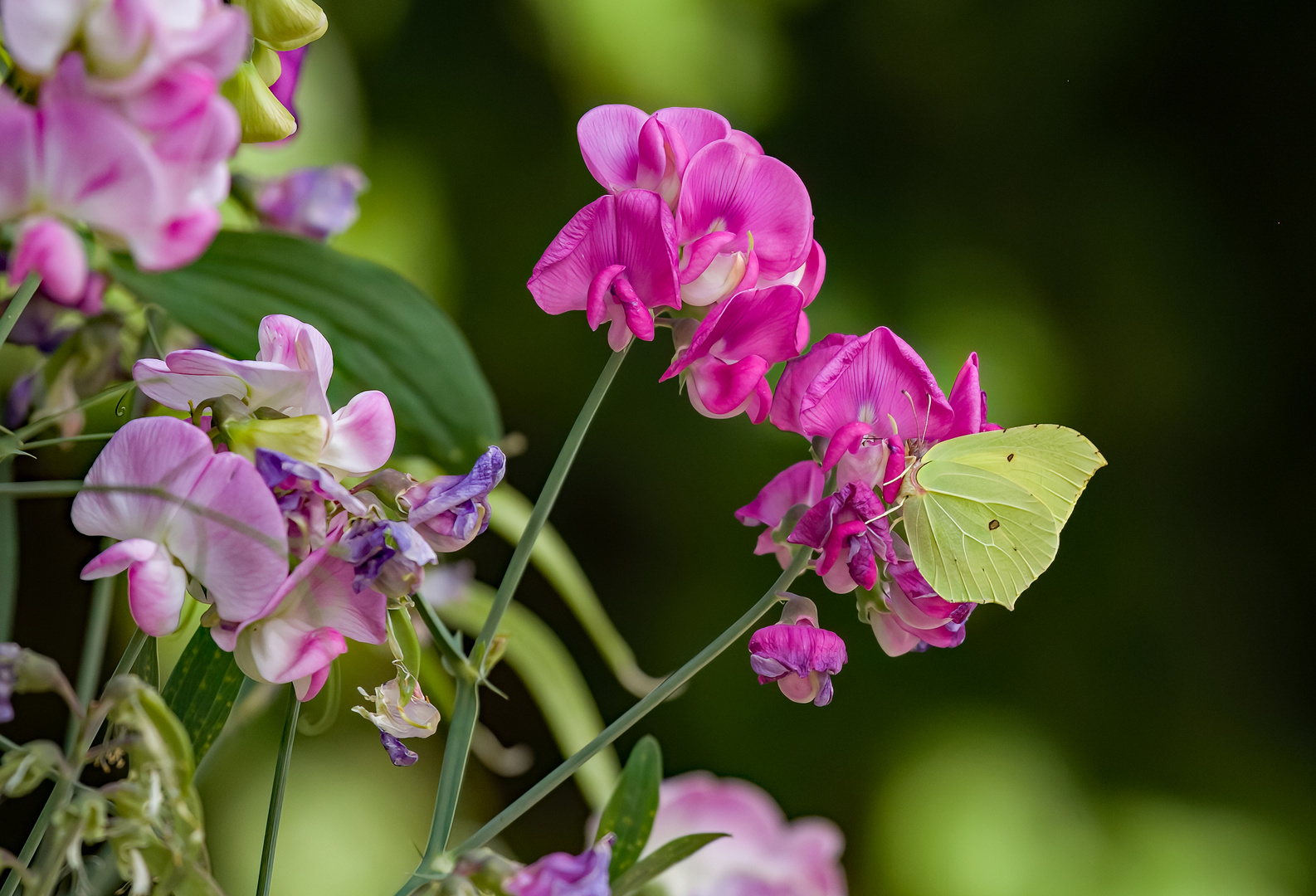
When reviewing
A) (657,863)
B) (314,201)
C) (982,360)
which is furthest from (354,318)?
(982,360)

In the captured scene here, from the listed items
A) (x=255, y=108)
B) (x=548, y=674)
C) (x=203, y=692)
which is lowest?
(x=548, y=674)

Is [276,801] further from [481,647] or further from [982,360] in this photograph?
[982,360]

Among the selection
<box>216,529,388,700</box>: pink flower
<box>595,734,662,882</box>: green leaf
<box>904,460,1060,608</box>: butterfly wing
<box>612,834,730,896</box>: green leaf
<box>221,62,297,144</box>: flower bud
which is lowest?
<box>595,734,662,882</box>: green leaf

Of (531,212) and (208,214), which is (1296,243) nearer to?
(531,212)

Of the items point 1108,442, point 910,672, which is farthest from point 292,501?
point 1108,442

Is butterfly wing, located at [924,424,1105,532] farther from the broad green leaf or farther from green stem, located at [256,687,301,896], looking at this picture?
green stem, located at [256,687,301,896]

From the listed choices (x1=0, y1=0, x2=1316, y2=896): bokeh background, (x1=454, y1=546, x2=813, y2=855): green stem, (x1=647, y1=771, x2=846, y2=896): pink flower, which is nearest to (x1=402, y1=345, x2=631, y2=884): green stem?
(x1=454, y1=546, x2=813, y2=855): green stem

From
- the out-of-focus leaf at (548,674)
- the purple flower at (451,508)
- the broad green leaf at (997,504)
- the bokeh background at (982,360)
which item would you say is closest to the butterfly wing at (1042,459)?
the broad green leaf at (997,504)
